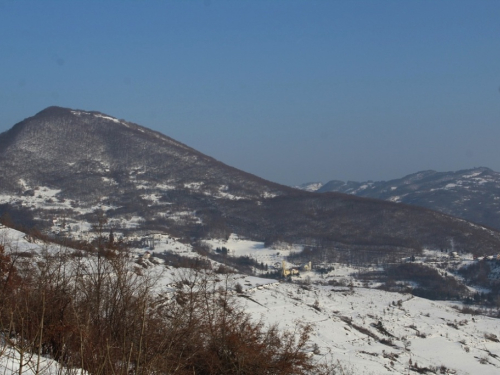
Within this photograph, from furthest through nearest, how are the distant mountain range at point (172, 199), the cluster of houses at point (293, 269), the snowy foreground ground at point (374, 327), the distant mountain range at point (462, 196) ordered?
1. the distant mountain range at point (462, 196)
2. the distant mountain range at point (172, 199)
3. the cluster of houses at point (293, 269)
4. the snowy foreground ground at point (374, 327)

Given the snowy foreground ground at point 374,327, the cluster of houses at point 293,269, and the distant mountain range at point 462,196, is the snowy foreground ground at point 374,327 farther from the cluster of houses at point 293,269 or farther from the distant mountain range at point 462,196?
the distant mountain range at point 462,196

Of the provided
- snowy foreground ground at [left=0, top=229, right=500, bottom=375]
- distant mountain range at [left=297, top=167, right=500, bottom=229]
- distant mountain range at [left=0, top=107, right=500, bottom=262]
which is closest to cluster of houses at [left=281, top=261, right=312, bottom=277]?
distant mountain range at [left=0, top=107, right=500, bottom=262]

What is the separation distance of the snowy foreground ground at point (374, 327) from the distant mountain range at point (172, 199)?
4830 cm

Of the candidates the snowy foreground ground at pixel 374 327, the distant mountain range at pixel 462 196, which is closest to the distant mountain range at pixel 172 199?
the distant mountain range at pixel 462 196

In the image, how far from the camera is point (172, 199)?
103 meters

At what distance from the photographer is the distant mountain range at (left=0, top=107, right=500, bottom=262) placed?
8594 centimetres

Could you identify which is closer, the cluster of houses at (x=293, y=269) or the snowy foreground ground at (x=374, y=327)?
the snowy foreground ground at (x=374, y=327)

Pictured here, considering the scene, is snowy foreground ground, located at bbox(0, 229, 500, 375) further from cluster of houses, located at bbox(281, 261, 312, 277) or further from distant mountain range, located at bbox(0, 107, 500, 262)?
distant mountain range, located at bbox(0, 107, 500, 262)

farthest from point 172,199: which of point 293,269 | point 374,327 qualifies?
point 374,327

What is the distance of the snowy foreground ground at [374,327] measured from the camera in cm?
1998

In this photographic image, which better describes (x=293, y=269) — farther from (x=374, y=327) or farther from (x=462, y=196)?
(x=462, y=196)

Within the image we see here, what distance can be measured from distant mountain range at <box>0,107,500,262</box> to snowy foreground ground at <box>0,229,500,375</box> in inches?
1902

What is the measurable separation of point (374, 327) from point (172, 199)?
80594mm

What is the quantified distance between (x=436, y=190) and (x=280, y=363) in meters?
176
